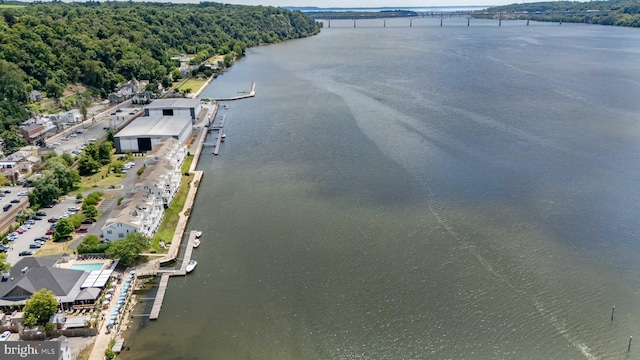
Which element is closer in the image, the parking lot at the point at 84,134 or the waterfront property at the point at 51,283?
the waterfront property at the point at 51,283

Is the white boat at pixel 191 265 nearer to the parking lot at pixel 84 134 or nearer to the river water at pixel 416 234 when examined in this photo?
the river water at pixel 416 234

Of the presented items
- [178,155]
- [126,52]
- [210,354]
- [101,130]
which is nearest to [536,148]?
[178,155]

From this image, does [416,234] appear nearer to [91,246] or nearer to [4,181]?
[91,246]

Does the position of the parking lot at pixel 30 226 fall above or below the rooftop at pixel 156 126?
below

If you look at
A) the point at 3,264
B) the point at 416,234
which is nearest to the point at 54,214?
the point at 3,264

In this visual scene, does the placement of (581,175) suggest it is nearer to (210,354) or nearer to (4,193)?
(210,354)

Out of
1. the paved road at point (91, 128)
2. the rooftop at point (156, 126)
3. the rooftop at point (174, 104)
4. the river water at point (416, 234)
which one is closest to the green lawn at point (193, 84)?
the paved road at point (91, 128)

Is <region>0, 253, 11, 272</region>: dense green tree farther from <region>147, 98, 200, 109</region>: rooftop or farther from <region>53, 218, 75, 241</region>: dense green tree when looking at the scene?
<region>147, 98, 200, 109</region>: rooftop

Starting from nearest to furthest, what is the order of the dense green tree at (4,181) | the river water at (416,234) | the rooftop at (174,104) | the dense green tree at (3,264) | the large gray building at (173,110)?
the river water at (416,234) → the dense green tree at (3,264) → the dense green tree at (4,181) → the large gray building at (173,110) → the rooftop at (174,104)
